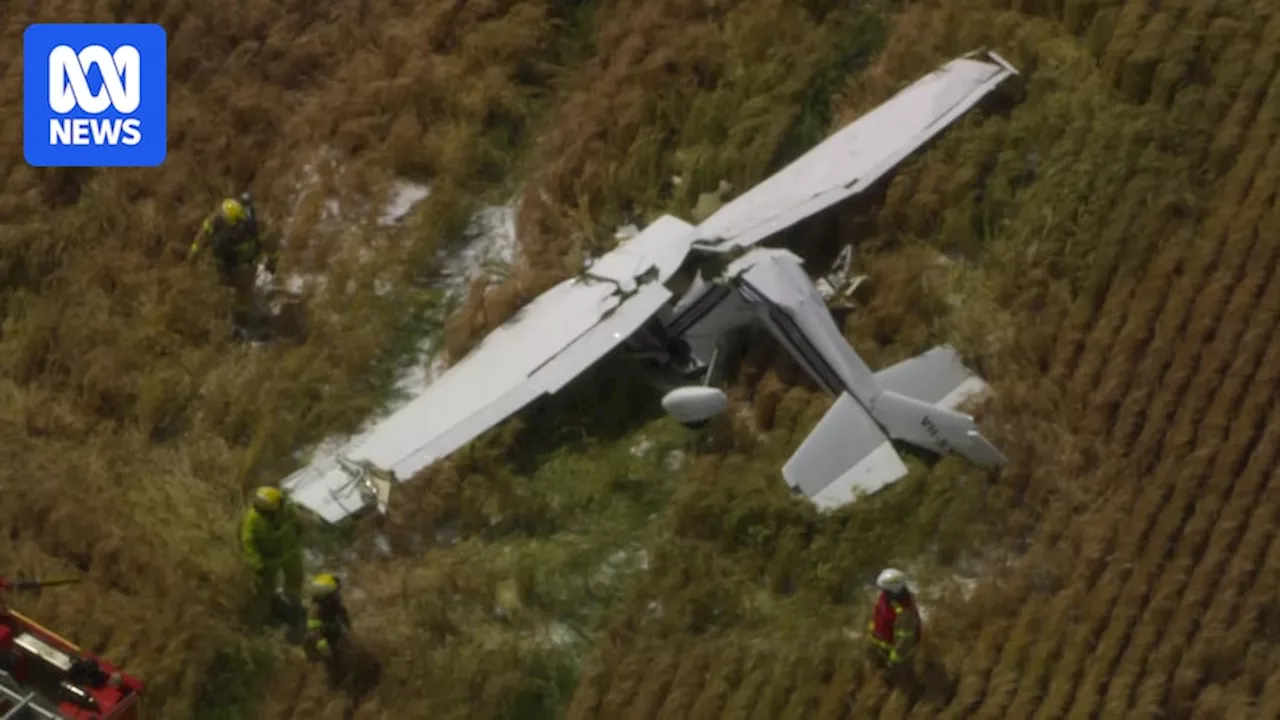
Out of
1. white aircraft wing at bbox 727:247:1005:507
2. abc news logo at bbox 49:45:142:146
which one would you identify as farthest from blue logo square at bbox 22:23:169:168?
white aircraft wing at bbox 727:247:1005:507

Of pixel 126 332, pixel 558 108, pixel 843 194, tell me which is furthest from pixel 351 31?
pixel 843 194

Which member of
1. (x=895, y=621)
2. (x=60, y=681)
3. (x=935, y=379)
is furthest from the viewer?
(x=935, y=379)

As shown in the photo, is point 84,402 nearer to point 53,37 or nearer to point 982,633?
point 53,37

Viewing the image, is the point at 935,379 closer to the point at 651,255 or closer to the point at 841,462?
the point at 841,462

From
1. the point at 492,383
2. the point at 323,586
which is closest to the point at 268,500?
the point at 323,586

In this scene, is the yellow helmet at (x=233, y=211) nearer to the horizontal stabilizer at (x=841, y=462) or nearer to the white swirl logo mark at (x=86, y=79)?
the white swirl logo mark at (x=86, y=79)

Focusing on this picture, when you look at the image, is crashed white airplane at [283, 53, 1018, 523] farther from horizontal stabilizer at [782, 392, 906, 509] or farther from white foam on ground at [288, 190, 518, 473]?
white foam on ground at [288, 190, 518, 473]
